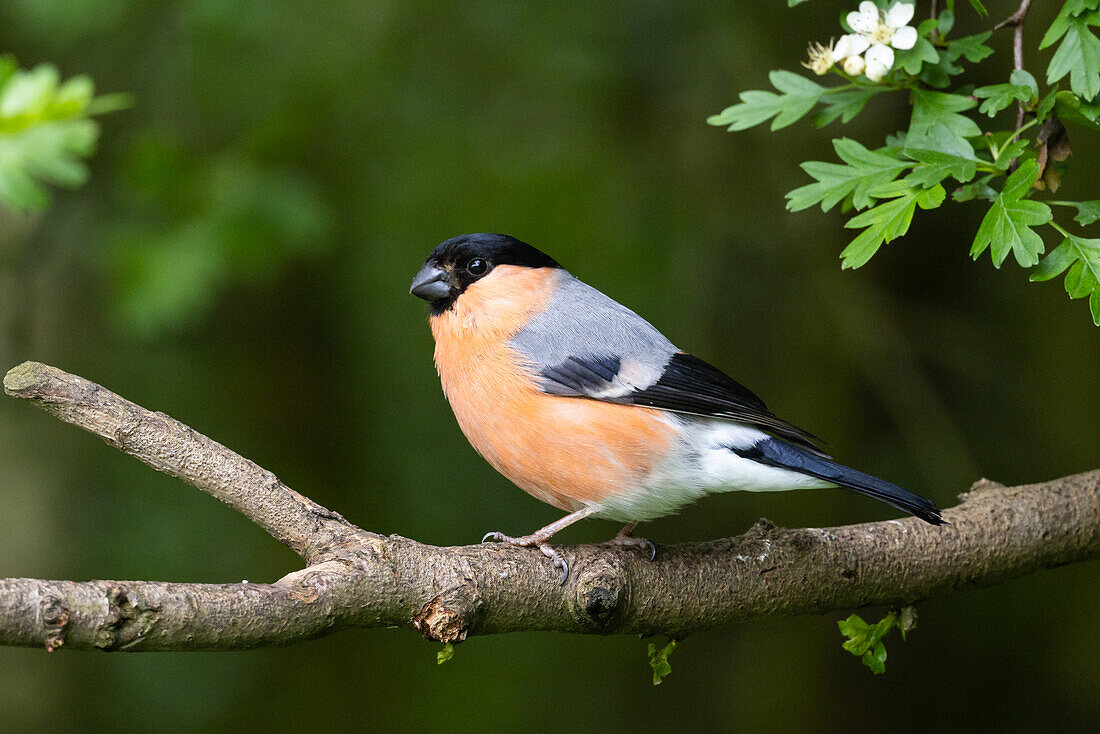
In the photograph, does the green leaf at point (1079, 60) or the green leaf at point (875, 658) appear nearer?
the green leaf at point (1079, 60)

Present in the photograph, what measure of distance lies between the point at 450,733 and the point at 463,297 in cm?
222

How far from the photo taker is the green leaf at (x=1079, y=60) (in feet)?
5.80

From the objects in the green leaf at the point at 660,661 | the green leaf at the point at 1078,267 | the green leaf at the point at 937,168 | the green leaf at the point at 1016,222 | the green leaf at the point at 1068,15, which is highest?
the green leaf at the point at 1068,15

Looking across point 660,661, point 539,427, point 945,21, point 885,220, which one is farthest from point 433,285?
point 945,21

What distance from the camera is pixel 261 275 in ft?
11.4

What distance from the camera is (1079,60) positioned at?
1779 mm

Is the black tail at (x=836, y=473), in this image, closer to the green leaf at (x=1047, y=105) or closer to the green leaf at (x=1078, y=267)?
the green leaf at (x=1078, y=267)

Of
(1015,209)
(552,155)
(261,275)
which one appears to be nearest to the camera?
(1015,209)

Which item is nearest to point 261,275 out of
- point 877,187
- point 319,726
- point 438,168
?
point 438,168

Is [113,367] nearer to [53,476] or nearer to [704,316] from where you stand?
[53,476]

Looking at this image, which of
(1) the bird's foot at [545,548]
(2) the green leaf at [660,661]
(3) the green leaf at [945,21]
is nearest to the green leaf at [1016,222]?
(3) the green leaf at [945,21]

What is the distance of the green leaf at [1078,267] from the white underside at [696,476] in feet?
2.54

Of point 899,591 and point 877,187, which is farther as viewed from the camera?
point 899,591

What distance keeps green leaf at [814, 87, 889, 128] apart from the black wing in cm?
68
